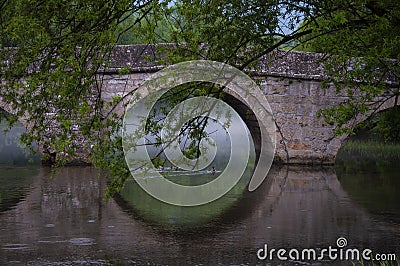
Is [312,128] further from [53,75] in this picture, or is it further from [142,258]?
[53,75]

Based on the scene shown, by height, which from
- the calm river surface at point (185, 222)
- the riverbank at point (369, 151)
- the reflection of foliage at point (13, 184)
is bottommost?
the calm river surface at point (185, 222)

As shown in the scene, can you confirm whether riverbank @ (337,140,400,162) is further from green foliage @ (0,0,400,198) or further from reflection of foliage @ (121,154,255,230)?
green foliage @ (0,0,400,198)

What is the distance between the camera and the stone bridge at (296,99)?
45.6 ft

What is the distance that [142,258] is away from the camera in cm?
620

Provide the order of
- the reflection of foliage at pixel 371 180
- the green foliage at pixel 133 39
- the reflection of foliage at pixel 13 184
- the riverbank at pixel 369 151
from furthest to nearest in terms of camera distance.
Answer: the riverbank at pixel 369 151 → the reflection of foliage at pixel 371 180 → the reflection of foliage at pixel 13 184 → the green foliage at pixel 133 39

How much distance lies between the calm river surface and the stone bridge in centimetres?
239

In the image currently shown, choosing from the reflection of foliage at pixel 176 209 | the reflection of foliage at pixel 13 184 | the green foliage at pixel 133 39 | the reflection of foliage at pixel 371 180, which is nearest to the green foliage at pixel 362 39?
the green foliage at pixel 133 39

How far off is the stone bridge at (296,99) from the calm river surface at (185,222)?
239 centimetres

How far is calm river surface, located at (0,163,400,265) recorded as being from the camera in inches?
251

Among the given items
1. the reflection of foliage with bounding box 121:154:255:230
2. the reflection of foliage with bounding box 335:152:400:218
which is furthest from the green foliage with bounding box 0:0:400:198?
the reflection of foliage with bounding box 335:152:400:218

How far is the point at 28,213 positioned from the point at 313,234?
10.7ft

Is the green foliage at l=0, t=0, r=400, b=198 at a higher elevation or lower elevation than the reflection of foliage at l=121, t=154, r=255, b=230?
higher

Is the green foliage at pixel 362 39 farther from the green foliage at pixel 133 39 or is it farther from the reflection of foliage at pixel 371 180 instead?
the reflection of foliage at pixel 371 180

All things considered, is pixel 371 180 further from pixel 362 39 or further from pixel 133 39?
pixel 133 39
